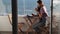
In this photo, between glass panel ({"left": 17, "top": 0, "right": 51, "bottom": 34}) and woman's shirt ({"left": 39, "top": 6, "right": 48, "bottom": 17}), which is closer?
glass panel ({"left": 17, "top": 0, "right": 51, "bottom": 34})

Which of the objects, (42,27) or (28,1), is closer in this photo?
(28,1)

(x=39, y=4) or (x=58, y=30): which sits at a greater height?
(x=39, y=4)

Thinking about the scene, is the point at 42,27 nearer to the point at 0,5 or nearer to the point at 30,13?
the point at 30,13

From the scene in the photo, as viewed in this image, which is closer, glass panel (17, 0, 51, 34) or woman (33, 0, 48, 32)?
glass panel (17, 0, 51, 34)

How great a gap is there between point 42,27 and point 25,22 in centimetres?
42

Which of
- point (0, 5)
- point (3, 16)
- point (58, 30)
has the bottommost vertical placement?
point (58, 30)

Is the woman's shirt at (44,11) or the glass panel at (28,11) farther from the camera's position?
the woman's shirt at (44,11)

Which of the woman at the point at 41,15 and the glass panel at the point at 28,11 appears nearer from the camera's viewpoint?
the glass panel at the point at 28,11

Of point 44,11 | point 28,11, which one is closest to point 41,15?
point 44,11

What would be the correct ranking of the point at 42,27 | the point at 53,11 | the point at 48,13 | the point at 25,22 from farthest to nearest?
the point at 25,22, the point at 42,27, the point at 48,13, the point at 53,11

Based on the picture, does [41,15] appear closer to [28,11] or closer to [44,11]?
[44,11]

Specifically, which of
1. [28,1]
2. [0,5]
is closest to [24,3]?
[28,1]

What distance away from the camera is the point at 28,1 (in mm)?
2838

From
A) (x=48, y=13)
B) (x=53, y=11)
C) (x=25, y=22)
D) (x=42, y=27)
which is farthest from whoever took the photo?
(x=25, y=22)
